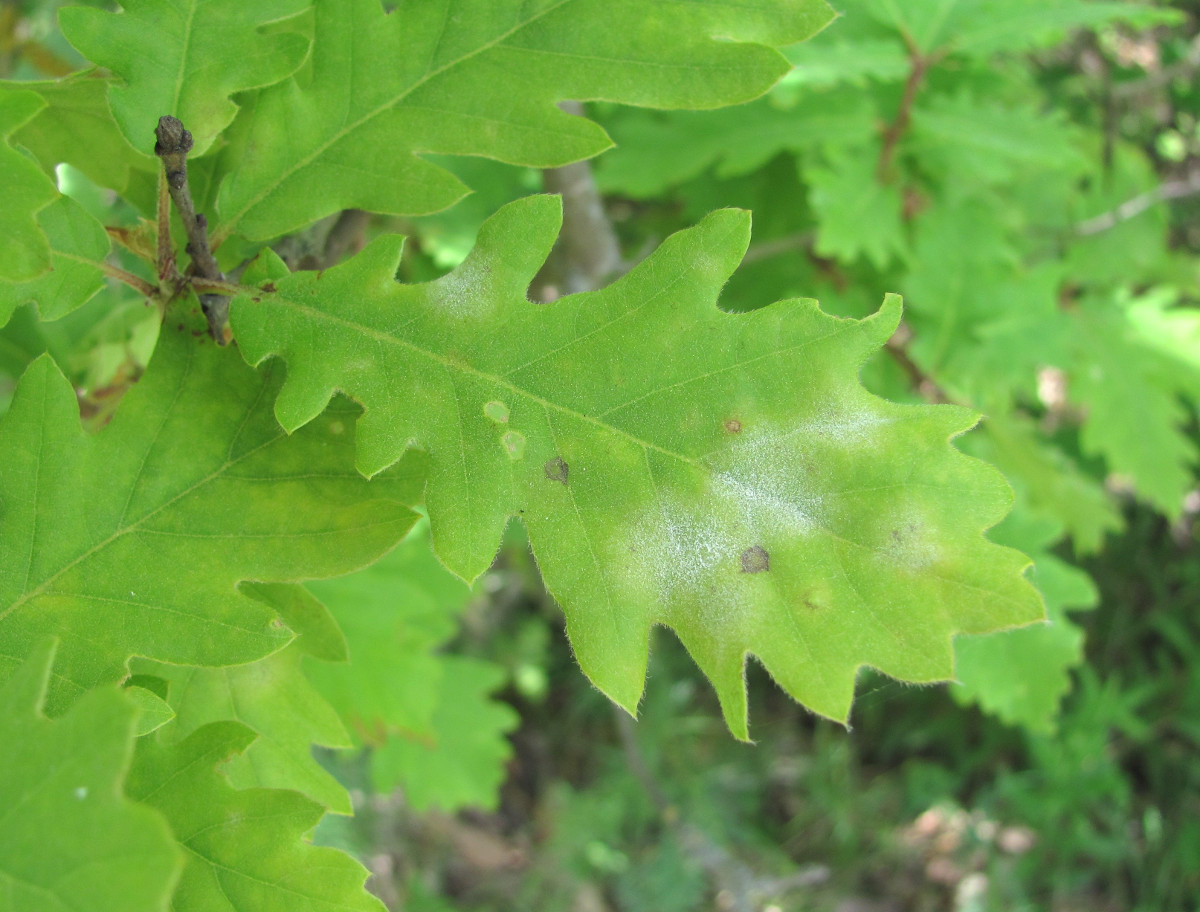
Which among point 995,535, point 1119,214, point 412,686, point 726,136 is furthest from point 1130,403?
point 412,686

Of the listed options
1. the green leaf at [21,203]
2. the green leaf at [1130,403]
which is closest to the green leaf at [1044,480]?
the green leaf at [1130,403]

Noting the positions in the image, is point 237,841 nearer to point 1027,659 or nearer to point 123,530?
point 123,530

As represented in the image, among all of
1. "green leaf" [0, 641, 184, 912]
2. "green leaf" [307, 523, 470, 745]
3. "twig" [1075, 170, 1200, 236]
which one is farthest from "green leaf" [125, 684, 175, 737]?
"twig" [1075, 170, 1200, 236]

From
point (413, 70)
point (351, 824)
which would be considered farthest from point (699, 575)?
point (351, 824)

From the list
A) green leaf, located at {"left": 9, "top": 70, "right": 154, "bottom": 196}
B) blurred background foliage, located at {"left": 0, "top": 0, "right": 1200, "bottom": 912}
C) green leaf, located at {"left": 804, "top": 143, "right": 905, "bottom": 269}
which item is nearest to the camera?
green leaf, located at {"left": 9, "top": 70, "right": 154, "bottom": 196}

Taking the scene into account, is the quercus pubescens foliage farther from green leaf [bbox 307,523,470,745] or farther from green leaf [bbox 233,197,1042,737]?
green leaf [bbox 307,523,470,745]
